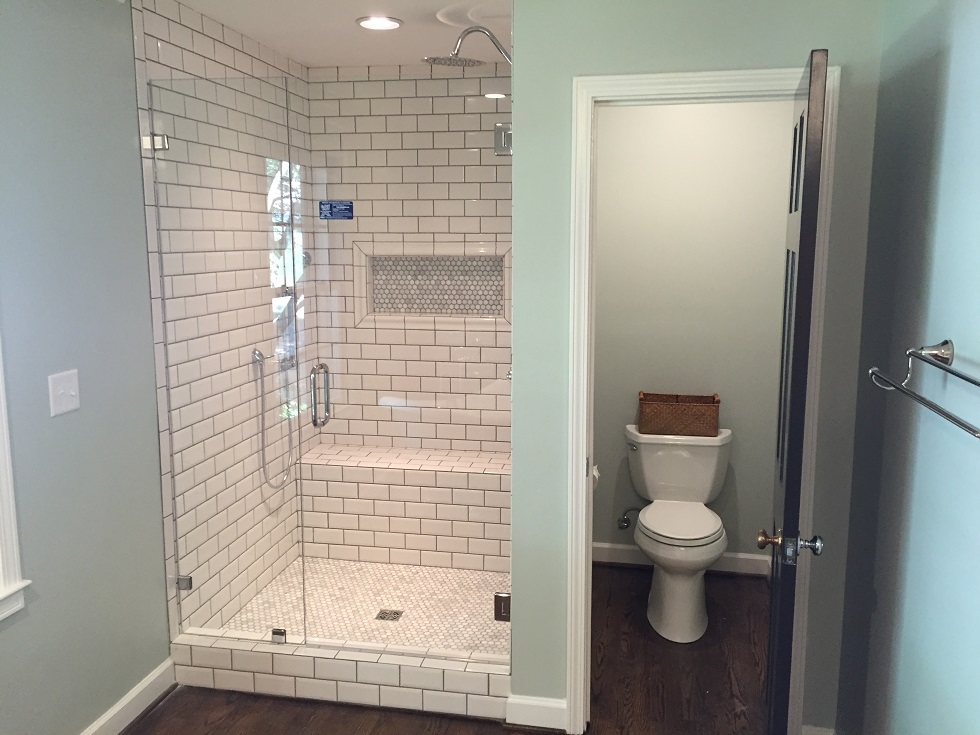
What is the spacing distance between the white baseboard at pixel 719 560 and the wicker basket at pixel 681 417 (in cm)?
62

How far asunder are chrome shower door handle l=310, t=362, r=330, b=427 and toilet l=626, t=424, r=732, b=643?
1.44m

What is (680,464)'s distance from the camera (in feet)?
12.5

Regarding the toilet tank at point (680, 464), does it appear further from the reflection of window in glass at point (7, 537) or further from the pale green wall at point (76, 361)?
the reflection of window in glass at point (7, 537)

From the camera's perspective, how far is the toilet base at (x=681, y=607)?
133 inches

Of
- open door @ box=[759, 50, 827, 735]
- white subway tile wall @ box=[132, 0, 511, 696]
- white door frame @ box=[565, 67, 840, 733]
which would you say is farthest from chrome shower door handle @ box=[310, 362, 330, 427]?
open door @ box=[759, 50, 827, 735]

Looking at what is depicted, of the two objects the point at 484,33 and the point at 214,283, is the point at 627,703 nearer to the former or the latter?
the point at 214,283

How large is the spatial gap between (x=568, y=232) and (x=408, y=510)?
72.3 inches

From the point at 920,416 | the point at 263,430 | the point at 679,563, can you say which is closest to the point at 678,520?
the point at 679,563

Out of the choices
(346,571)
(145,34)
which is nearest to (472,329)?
(346,571)

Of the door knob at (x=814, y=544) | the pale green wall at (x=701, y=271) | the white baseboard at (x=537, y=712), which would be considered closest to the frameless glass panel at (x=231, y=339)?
the white baseboard at (x=537, y=712)

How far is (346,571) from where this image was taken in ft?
12.5

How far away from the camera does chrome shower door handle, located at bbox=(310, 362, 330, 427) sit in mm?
3767

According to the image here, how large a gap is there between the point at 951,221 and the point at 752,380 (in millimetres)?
2159

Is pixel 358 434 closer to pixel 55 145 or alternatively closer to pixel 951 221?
pixel 55 145
